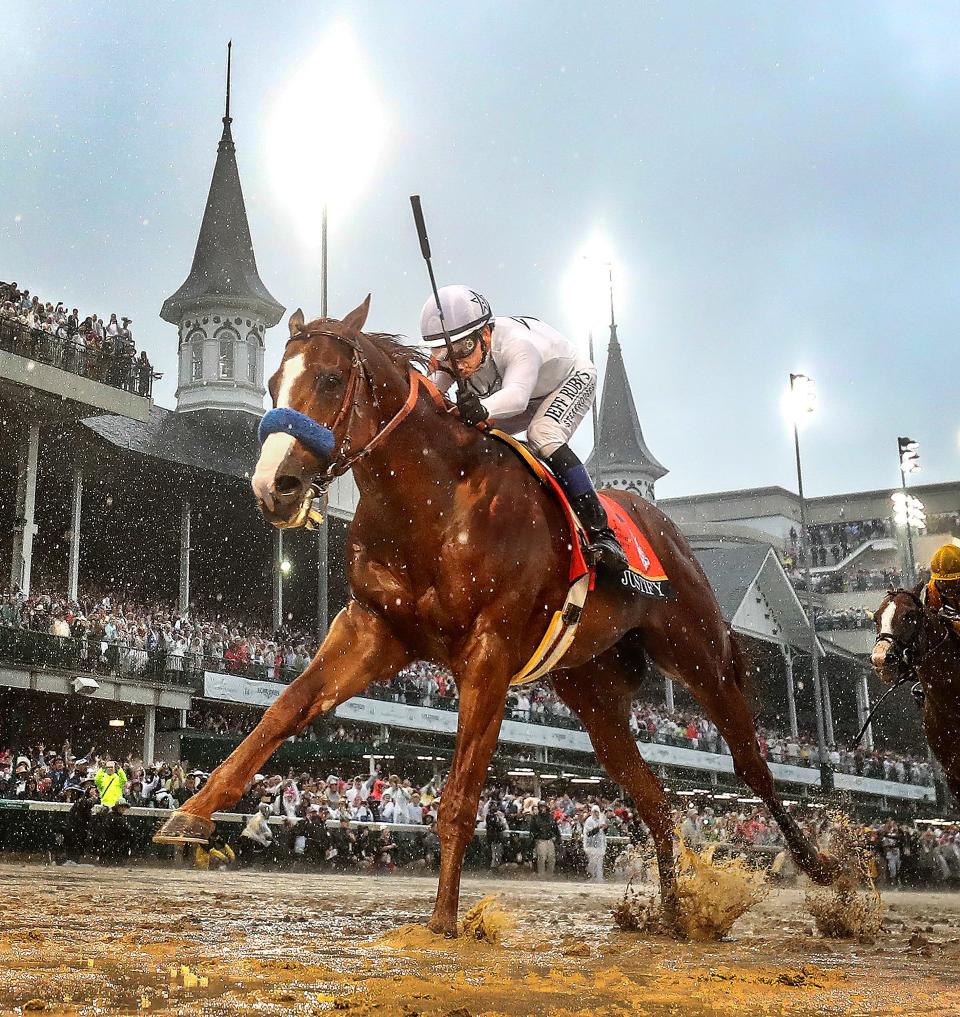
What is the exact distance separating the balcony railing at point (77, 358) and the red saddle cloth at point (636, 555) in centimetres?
2035

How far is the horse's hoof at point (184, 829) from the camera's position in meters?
5.22

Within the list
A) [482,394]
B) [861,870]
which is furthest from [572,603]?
[861,870]

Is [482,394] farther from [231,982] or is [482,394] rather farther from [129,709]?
[129,709]

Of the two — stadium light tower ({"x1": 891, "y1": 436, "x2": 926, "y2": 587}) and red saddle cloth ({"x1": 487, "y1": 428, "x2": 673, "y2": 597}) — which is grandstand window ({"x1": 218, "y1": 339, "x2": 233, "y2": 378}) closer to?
stadium light tower ({"x1": 891, "y1": 436, "x2": 926, "y2": 587})

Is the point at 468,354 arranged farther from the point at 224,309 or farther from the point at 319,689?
the point at 224,309

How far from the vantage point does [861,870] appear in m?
7.90

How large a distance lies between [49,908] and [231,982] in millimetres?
3341

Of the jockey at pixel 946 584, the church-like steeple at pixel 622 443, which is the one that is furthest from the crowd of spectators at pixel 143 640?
the church-like steeple at pixel 622 443

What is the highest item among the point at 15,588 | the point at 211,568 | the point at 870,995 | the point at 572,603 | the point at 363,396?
the point at 211,568

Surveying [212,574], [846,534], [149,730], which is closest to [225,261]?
[212,574]

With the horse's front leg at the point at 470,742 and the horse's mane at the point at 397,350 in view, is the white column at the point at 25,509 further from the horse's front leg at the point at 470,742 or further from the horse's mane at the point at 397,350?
the horse's front leg at the point at 470,742

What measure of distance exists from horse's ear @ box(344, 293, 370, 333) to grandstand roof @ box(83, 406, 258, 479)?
77.6ft

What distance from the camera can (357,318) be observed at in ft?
19.9

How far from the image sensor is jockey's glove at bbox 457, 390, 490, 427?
6379mm
